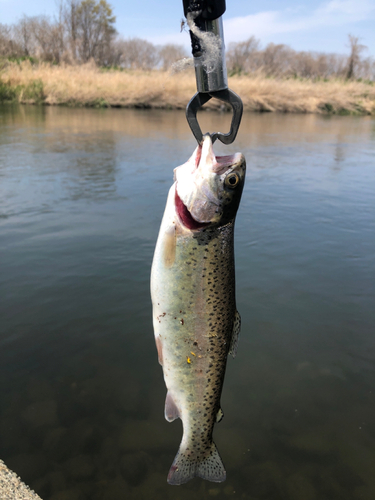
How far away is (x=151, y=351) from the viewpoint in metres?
3.89

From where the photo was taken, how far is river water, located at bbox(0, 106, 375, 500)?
2.74 metres

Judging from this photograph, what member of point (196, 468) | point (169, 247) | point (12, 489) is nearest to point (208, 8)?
point (169, 247)

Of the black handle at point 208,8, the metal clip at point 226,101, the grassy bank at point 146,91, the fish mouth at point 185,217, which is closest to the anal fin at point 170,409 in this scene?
the fish mouth at point 185,217

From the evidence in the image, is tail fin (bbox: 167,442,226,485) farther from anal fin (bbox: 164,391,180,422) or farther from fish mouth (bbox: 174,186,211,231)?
fish mouth (bbox: 174,186,211,231)

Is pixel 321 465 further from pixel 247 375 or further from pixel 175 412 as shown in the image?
pixel 175 412

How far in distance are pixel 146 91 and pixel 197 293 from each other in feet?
96.5

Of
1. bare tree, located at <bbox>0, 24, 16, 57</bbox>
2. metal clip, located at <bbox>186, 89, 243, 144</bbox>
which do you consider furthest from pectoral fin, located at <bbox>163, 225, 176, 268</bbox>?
bare tree, located at <bbox>0, 24, 16, 57</bbox>

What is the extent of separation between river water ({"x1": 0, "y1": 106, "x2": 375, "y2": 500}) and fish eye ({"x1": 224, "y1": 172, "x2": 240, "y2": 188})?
6.90ft

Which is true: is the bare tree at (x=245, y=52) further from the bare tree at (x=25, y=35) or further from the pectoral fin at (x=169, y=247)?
the pectoral fin at (x=169, y=247)

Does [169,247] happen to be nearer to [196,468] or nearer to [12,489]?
[196,468]

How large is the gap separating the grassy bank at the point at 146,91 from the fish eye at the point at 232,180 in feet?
72.8

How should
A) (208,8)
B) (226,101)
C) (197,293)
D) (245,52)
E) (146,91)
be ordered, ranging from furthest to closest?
(245,52) < (146,91) < (197,293) < (226,101) < (208,8)

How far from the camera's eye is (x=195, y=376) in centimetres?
212

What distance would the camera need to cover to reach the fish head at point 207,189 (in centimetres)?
188
